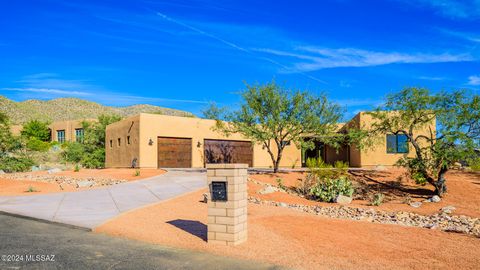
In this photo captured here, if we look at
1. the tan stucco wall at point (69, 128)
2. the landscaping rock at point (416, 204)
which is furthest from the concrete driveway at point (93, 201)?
the tan stucco wall at point (69, 128)

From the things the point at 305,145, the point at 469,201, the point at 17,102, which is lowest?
the point at 469,201

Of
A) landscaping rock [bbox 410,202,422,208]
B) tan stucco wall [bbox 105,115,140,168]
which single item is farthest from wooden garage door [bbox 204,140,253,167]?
landscaping rock [bbox 410,202,422,208]

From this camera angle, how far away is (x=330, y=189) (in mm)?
17203

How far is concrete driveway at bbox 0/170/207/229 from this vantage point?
10.0 metres

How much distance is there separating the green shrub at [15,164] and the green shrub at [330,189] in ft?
74.6

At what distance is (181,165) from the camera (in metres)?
29.4

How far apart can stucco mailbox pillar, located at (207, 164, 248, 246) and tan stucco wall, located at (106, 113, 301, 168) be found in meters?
20.2

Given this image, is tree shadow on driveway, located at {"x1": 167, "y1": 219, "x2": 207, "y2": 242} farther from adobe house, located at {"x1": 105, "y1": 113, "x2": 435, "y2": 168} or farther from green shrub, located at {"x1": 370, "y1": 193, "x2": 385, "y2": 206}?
adobe house, located at {"x1": 105, "y1": 113, "x2": 435, "y2": 168}

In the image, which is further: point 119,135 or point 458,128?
point 119,135

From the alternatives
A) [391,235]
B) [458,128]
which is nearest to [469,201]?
[458,128]

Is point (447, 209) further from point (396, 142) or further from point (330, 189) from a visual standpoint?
point (396, 142)

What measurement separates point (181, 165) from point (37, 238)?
2174cm

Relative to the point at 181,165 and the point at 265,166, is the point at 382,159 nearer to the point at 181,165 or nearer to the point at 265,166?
the point at 265,166

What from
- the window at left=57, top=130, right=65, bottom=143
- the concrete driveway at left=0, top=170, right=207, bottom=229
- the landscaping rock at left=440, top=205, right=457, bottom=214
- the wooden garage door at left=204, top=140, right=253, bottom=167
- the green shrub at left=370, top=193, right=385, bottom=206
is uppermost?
the window at left=57, top=130, right=65, bottom=143
